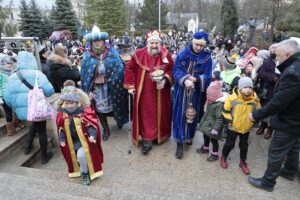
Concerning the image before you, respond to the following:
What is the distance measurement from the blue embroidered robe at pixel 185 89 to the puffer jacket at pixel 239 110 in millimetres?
573

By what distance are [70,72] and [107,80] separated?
0.80m

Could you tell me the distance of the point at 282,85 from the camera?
118 inches

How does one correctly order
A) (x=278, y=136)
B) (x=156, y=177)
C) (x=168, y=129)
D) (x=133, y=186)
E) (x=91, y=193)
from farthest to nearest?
(x=168, y=129), (x=156, y=177), (x=133, y=186), (x=278, y=136), (x=91, y=193)

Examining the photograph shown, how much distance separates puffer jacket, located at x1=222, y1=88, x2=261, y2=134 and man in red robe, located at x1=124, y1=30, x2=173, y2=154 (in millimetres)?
1120

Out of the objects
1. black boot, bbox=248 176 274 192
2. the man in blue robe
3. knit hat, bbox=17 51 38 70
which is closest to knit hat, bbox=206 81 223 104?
the man in blue robe

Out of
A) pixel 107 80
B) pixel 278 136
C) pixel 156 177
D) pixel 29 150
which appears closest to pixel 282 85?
pixel 278 136

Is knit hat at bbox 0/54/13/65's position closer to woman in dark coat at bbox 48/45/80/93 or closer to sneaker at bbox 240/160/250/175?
woman in dark coat at bbox 48/45/80/93

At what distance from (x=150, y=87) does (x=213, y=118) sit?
3.73ft

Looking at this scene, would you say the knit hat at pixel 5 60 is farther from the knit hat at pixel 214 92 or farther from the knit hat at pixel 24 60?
the knit hat at pixel 214 92

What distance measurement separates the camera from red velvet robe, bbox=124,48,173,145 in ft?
14.2

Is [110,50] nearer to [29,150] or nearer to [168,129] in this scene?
[168,129]

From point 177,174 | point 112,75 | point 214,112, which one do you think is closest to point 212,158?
point 177,174

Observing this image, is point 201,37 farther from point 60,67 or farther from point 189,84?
point 60,67

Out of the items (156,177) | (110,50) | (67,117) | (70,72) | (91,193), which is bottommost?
(156,177)
